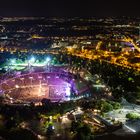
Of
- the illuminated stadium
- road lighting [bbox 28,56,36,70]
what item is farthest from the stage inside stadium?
road lighting [bbox 28,56,36,70]

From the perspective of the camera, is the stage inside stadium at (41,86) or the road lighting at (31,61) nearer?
the stage inside stadium at (41,86)

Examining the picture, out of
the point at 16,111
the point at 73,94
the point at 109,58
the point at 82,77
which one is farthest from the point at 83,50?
the point at 16,111

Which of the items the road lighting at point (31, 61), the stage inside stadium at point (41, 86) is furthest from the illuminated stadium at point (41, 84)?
the road lighting at point (31, 61)

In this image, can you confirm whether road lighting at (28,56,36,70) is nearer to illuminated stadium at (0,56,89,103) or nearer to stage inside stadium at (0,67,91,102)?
illuminated stadium at (0,56,89,103)

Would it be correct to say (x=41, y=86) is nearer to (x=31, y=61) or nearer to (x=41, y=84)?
(x=41, y=84)

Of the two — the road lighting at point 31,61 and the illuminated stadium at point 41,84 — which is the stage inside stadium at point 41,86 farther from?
the road lighting at point 31,61

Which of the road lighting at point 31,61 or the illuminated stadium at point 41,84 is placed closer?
the illuminated stadium at point 41,84

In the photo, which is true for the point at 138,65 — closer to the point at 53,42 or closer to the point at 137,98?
the point at 137,98

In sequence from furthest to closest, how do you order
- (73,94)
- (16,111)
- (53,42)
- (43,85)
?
(53,42) < (43,85) < (73,94) < (16,111)
